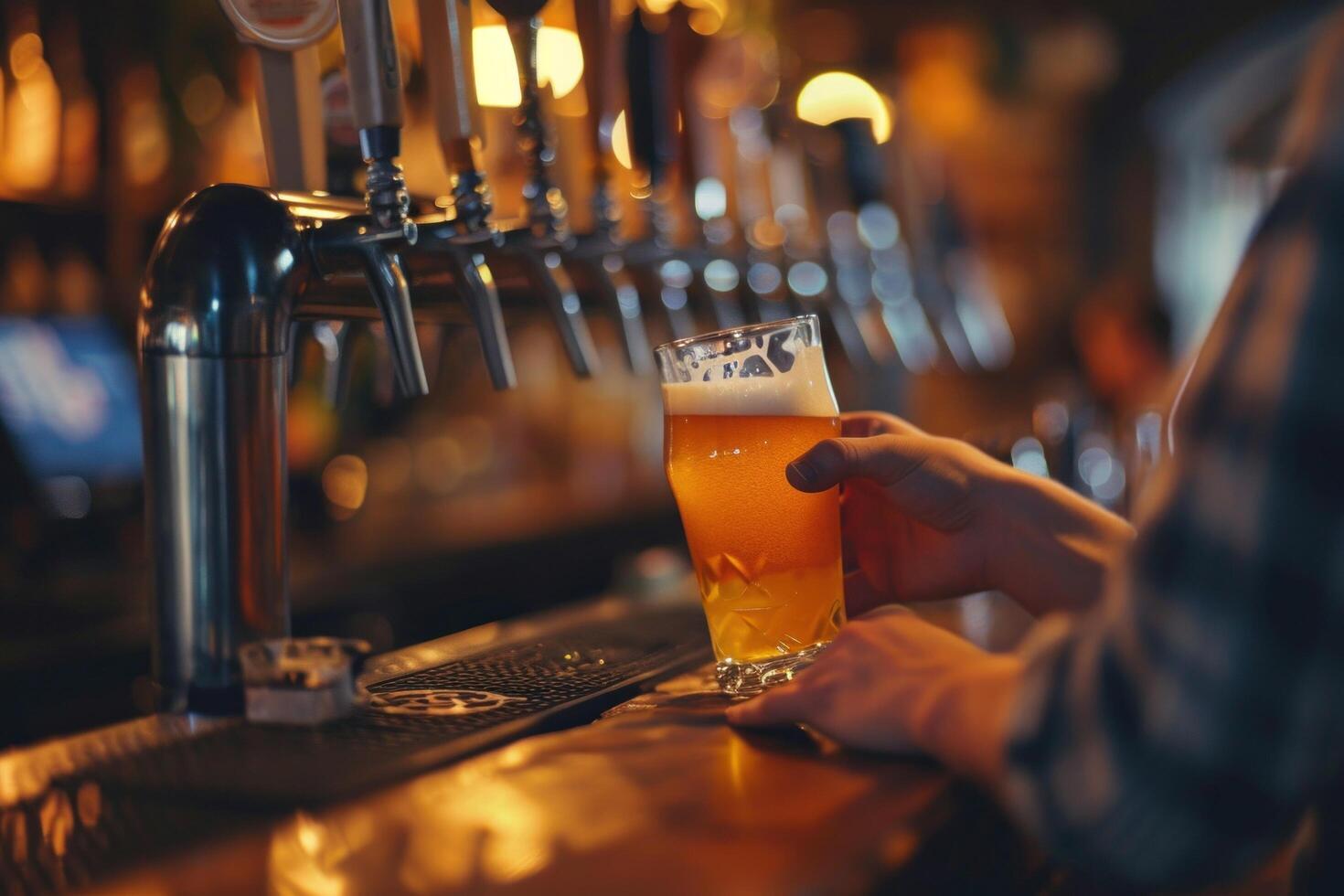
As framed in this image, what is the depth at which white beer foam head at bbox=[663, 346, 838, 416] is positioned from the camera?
999 millimetres

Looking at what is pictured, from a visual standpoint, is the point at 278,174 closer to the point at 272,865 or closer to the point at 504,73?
the point at 504,73

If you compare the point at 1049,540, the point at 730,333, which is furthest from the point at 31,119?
the point at 1049,540

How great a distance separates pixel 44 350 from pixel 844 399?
2485 mm

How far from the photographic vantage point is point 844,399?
13.5ft

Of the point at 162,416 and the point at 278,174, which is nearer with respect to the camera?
the point at 162,416

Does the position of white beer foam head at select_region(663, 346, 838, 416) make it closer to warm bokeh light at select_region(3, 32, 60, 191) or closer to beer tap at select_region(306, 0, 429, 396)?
beer tap at select_region(306, 0, 429, 396)

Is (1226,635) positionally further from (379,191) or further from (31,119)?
(31,119)

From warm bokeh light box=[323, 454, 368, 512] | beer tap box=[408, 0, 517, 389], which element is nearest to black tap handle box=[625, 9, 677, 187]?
beer tap box=[408, 0, 517, 389]

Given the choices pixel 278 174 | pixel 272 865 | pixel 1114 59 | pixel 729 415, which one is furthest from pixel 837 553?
pixel 1114 59

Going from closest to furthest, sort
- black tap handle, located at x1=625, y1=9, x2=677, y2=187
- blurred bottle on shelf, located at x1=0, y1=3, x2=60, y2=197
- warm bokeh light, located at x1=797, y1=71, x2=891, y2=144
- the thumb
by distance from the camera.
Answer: the thumb
black tap handle, located at x1=625, y1=9, x2=677, y2=187
warm bokeh light, located at x1=797, y1=71, x2=891, y2=144
blurred bottle on shelf, located at x1=0, y1=3, x2=60, y2=197

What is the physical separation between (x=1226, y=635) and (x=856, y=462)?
0.43 m

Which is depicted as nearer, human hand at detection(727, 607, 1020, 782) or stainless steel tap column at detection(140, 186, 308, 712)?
human hand at detection(727, 607, 1020, 782)

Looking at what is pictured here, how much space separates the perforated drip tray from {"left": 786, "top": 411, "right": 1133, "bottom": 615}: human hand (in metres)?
0.25

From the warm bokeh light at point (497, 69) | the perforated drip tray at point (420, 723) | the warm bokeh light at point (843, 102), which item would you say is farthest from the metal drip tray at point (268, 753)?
the warm bokeh light at point (843, 102)
